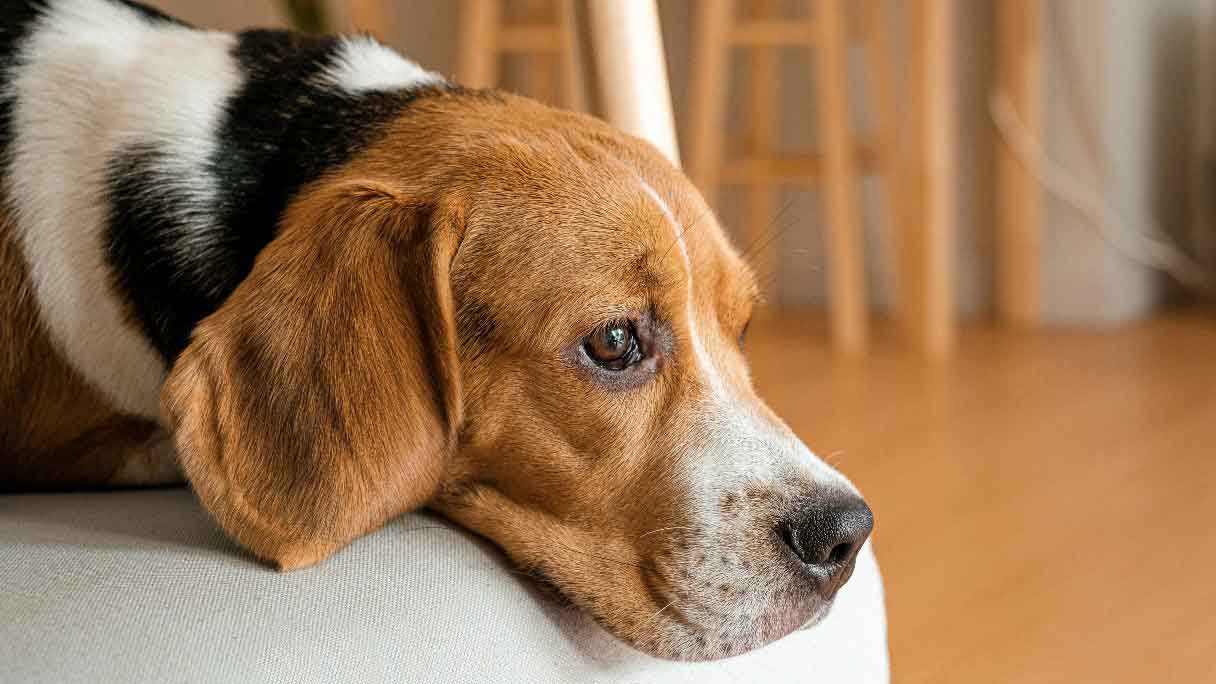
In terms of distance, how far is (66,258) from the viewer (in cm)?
122

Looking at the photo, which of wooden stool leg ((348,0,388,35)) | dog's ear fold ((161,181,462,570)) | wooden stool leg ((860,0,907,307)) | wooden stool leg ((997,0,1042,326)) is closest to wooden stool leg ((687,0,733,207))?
wooden stool leg ((860,0,907,307))

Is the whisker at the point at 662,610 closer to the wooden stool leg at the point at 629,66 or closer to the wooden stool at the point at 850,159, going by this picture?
the wooden stool leg at the point at 629,66

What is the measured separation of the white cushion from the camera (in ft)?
2.91

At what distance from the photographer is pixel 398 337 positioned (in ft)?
3.58

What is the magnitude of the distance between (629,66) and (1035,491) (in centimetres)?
157

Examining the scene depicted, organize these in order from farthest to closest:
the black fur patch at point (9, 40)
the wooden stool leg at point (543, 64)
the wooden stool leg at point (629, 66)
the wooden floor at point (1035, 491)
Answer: the wooden stool leg at point (543, 64) < the wooden floor at point (1035, 491) < the wooden stool leg at point (629, 66) < the black fur patch at point (9, 40)

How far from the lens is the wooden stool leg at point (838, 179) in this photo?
13.0 ft

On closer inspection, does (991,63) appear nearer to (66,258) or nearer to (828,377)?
(828,377)

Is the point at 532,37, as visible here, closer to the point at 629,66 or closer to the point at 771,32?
the point at 771,32

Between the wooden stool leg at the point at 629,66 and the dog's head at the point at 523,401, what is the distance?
0.72 feet

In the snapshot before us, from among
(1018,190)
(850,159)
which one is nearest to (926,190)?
(850,159)

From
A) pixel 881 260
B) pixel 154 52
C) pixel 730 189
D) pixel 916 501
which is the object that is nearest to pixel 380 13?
pixel 730 189

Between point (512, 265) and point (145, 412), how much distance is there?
0.40m

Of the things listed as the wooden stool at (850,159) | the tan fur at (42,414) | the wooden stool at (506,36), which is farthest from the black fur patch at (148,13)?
the wooden stool at (850,159)
